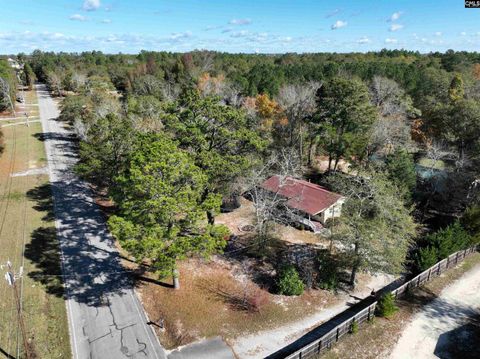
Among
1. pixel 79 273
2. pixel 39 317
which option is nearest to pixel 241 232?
pixel 79 273

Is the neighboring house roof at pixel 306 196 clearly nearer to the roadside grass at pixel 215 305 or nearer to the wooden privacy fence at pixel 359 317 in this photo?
the roadside grass at pixel 215 305

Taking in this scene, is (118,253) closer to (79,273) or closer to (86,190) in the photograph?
(79,273)

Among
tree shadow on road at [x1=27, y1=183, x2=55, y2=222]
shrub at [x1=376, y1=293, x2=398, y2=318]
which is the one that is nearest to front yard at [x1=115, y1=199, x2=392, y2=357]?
shrub at [x1=376, y1=293, x2=398, y2=318]

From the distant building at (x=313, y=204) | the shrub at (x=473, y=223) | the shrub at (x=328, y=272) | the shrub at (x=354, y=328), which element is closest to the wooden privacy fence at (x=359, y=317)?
the shrub at (x=354, y=328)

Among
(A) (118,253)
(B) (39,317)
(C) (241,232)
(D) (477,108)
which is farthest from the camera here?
(D) (477,108)

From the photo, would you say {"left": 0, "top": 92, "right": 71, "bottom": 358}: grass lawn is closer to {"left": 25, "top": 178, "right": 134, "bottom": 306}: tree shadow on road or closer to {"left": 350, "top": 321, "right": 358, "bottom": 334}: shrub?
{"left": 25, "top": 178, "right": 134, "bottom": 306}: tree shadow on road

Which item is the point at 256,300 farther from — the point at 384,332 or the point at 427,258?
the point at 427,258
